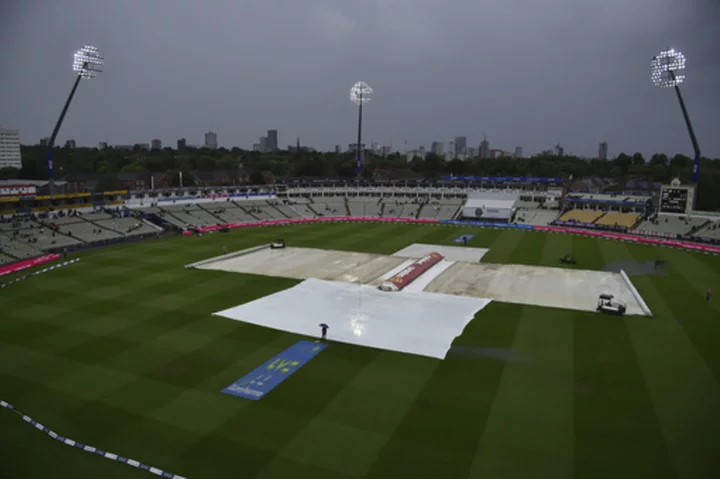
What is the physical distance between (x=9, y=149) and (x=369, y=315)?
163951 millimetres

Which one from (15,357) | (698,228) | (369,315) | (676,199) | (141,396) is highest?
(676,199)

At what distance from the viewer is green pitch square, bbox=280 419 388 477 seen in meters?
12.8

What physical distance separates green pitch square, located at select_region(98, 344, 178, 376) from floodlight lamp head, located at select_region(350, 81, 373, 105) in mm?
65373

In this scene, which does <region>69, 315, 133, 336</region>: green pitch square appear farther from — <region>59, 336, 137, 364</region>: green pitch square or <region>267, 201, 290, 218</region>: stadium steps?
<region>267, 201, 290, 218</region>: stadium steps

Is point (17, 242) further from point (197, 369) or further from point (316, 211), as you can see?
point (316, 211)

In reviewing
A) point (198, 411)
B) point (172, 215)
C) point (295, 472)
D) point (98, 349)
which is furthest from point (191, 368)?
point (172, 215)

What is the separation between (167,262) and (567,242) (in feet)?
137

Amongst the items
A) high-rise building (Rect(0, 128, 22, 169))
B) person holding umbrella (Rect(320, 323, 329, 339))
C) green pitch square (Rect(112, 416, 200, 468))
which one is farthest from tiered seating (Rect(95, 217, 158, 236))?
high-rise building (Rect(0, 128, 22, 169))

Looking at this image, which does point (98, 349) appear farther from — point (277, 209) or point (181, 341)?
point (277, 209)

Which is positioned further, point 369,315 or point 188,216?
point 188,216

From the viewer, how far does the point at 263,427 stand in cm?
1460

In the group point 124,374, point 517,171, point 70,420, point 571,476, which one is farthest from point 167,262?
point 517,171

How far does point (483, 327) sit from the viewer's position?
2366 cm

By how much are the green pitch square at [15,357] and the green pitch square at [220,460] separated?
35.4ft
